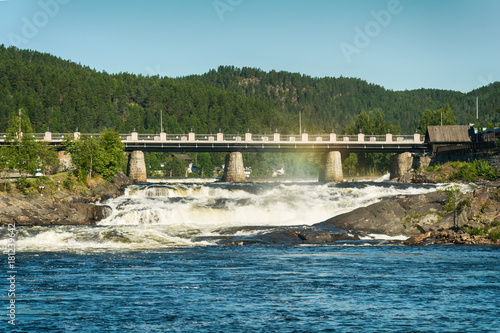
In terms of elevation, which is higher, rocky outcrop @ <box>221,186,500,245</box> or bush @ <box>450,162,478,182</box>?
bush @ <box>450,162,478,182</box>

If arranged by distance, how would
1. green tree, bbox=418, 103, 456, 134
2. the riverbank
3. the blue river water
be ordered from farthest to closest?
green tree, bbox=418, 103, 456, 134 → the riverbank → the blue river water

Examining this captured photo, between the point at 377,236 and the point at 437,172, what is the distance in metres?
49.4

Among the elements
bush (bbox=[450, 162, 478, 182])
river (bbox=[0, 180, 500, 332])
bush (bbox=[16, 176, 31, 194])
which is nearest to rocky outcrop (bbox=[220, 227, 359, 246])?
river (bbox=[0, 180, 500, 332])

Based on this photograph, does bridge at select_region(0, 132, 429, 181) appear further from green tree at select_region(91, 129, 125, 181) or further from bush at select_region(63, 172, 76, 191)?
bush at select_region(63, 172, 76, 191)

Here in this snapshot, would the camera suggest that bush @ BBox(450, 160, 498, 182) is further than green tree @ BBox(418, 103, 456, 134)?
No

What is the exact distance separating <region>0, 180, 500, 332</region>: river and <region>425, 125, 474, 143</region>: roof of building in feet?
212

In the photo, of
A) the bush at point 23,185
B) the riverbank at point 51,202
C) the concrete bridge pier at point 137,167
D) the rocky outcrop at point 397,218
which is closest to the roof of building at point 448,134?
the concrete bridge pier at point 137,167

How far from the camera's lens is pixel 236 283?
113 feet

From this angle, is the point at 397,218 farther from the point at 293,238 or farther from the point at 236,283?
the point at 236,283

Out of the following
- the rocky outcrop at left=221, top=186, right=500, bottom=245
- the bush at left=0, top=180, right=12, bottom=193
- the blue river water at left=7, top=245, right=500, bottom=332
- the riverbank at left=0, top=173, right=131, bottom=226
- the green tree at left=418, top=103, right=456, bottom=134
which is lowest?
the blue river water at left=7, top=245, right=500, bottom=332

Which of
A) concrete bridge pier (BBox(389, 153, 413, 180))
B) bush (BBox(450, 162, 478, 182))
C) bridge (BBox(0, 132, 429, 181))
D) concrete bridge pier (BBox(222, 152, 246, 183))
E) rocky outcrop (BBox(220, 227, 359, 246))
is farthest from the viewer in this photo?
concrete bridge pier (BBox(389, 153, 413, 180))

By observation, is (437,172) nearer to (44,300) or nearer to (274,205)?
(274,205)

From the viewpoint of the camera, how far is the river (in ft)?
87.0

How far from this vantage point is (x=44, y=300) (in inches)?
1185
